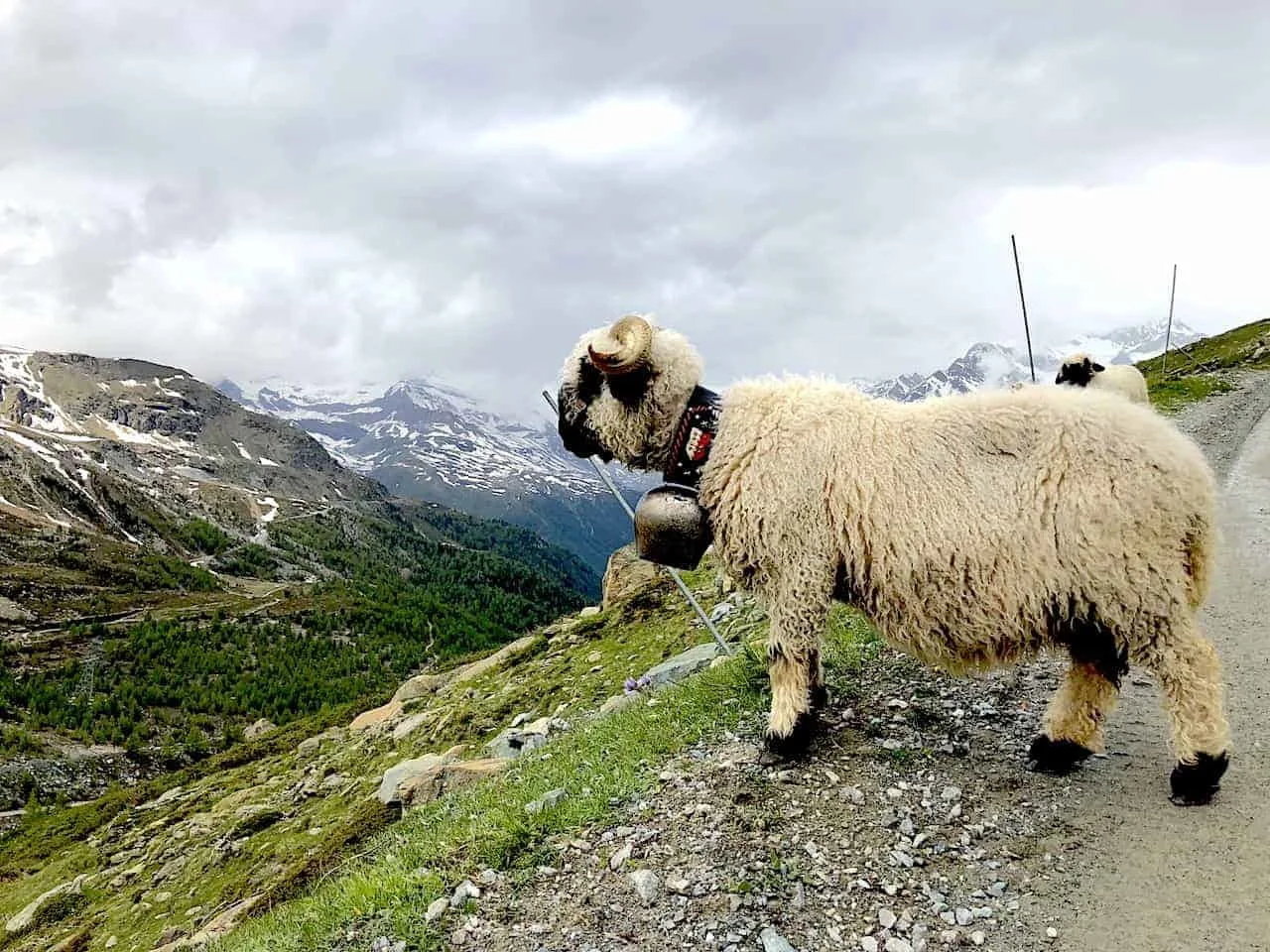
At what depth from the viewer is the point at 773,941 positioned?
5355 mm

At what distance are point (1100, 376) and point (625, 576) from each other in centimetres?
2365

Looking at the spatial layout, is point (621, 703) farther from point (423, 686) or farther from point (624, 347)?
point (423, 686)

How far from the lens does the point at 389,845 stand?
32.0ft

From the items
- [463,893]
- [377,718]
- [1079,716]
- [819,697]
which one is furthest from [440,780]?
[377,718]

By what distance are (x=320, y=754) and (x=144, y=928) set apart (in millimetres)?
15892

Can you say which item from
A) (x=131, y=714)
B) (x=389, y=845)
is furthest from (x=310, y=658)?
(x=389, y=845)

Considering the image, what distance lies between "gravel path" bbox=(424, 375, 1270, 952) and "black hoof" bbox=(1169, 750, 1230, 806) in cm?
9

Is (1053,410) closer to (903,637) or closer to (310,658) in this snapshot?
(903,637)

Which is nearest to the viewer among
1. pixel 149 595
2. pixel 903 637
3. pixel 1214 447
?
pixel 903 637

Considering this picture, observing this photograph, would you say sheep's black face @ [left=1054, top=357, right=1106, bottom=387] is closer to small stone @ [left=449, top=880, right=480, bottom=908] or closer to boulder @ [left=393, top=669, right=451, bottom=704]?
small stone @ [left=449, top=880, right=480, bottom=908]

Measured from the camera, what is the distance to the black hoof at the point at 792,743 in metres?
7.44

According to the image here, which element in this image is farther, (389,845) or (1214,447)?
(1214,447)

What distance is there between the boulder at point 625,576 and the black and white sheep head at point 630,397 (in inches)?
886

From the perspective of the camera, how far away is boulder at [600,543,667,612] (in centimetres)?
3209
